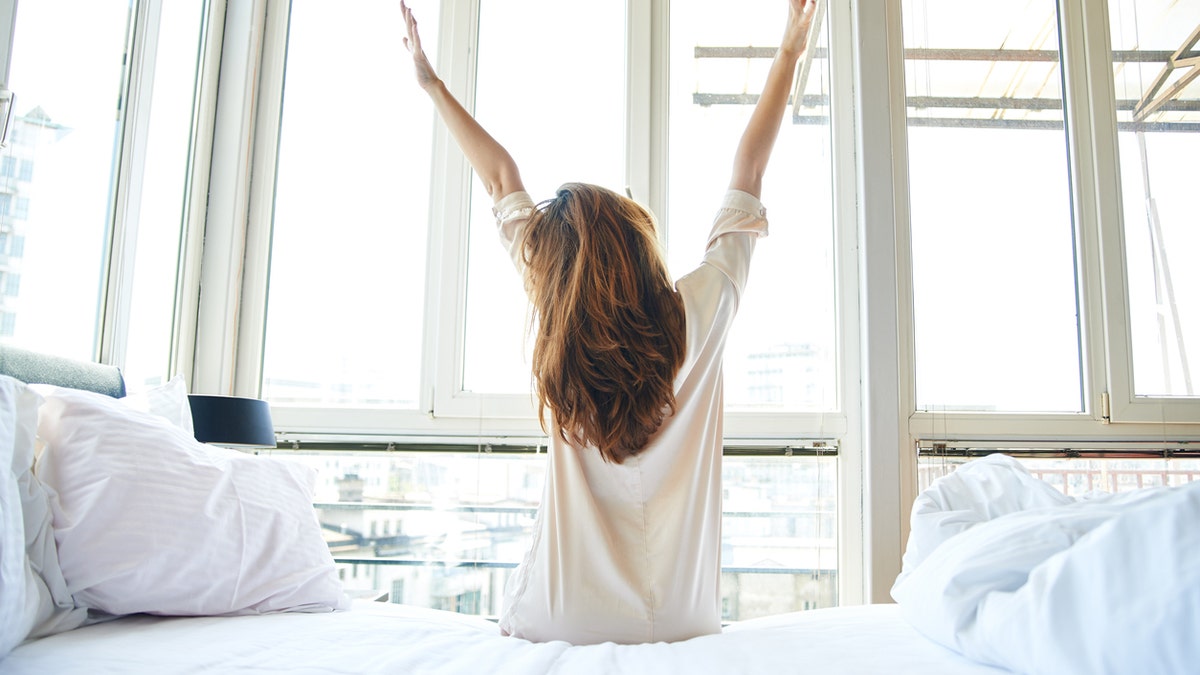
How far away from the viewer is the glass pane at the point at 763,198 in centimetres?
256

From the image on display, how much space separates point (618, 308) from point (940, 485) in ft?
2.24

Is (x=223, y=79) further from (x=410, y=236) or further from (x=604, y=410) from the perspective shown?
(x=604, y=410)

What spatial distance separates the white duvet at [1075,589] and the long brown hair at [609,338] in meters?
0.49

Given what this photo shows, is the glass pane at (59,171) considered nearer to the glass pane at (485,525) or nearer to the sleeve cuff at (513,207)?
the glass pane at (485,525)

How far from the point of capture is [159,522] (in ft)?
4.12

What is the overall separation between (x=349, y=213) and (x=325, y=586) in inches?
65.0

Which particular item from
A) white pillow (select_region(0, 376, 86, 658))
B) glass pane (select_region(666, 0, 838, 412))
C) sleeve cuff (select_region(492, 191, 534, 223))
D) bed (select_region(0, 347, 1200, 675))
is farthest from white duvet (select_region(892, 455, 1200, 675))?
glass pane (select_region(666, 0, 838, 412))

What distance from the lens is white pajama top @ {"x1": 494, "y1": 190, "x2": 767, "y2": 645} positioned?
1242 millimetres

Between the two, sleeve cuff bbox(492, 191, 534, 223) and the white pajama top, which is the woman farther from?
sleeve cuff bbox(492, 191, 534, 223)

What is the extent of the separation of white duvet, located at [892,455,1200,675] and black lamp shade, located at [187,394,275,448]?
1694 millimetres

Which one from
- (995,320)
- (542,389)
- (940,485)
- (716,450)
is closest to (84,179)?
(542,389)

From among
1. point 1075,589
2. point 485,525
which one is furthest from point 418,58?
point 1075,589

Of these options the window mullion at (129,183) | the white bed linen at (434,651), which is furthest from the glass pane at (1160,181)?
the window mullion at (129,183)

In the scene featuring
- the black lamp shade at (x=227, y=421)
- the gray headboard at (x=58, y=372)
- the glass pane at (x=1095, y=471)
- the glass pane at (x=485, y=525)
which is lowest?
the glass pane at (x=485, y=525)
